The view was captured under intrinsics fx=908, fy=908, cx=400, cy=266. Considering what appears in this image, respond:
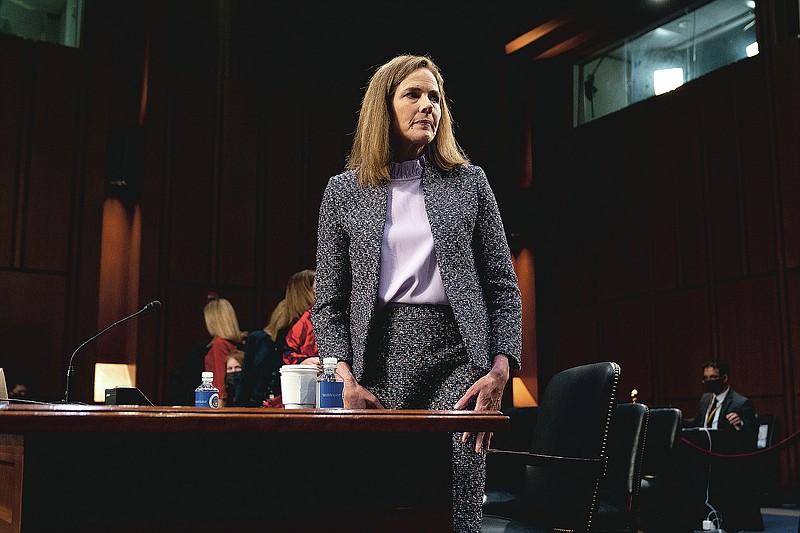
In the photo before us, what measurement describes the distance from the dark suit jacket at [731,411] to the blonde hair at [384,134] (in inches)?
220

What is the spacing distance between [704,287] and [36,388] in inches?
247

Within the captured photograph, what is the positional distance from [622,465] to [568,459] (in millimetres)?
1546

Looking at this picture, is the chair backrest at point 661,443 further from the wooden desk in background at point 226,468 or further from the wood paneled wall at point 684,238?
the wooden desk in background at point 226,468

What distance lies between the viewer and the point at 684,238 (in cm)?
915

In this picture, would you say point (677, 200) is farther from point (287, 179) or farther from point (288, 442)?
point (288, 442)

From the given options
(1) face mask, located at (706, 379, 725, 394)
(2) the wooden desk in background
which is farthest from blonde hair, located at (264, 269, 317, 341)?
(1) face mask, located at (706, 379, 725, 394)

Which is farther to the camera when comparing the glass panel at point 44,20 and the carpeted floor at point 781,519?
the glass panel at point 44,20

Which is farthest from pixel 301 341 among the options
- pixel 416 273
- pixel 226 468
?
pixel 226 468

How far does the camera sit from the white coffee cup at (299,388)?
1.65 metres

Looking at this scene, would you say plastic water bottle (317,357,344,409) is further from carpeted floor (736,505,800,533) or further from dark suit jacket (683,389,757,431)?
dark suit jacket (683,389,757,431)

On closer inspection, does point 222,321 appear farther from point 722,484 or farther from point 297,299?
point 722,484

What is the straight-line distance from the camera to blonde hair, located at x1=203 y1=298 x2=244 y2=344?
17.3 ft

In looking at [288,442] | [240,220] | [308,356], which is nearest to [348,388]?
[288,442]

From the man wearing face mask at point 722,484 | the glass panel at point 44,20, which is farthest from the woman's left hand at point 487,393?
the glass panel at point 44,20
